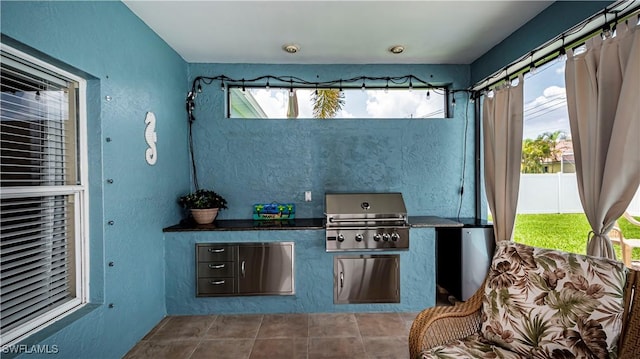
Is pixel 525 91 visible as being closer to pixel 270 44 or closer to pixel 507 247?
pixel 507 247

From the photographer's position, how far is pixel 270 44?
2857mm

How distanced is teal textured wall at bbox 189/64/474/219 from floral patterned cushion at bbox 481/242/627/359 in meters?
1.88

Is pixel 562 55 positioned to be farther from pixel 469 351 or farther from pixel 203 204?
pixel 203 204

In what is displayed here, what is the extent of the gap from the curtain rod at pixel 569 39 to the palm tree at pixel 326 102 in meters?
1.53

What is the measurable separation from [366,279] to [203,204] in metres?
1.78

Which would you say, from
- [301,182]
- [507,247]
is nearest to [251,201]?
[301,182]

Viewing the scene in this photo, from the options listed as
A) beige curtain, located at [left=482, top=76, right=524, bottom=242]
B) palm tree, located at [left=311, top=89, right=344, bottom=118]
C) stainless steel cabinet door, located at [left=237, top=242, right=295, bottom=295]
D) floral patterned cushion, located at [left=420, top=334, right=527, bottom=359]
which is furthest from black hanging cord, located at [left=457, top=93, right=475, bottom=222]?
floral patterned cushion, located at [left=420, top=334, right=527, bottom=359]

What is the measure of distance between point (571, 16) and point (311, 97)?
7.66ft

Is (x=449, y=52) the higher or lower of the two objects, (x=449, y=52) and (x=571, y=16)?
the higher

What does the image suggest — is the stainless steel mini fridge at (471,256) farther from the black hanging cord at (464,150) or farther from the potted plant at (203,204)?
the potted plant at (203,204)

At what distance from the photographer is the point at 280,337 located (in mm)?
2453

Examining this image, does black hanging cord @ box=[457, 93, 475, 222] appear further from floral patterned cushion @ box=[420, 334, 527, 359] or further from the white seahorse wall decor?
the white seahorse wall decor

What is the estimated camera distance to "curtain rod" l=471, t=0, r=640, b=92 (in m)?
1.74

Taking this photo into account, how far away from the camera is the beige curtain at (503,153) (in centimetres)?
254
